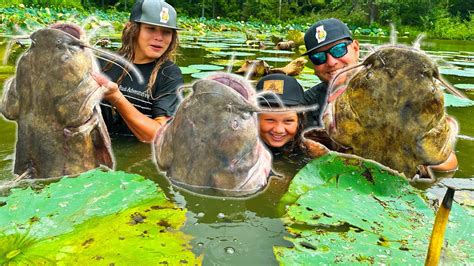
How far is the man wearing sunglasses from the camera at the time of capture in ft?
10.5

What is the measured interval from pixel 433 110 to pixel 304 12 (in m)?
35.9

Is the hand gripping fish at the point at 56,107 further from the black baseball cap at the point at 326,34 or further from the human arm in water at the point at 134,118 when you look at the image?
the black baseball cap at the point at 326,34

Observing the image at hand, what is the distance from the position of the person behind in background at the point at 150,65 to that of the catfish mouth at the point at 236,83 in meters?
1.11

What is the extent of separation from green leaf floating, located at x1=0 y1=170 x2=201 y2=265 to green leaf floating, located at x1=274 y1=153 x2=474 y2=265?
1.39 feet

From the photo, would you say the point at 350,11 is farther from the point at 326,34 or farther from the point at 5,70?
the point at 326,34

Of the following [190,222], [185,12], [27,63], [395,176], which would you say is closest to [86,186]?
[190,222]

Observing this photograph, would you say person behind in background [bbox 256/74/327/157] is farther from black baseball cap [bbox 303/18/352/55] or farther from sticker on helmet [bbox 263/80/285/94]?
black baseball cap [bbox 303/18/352/55]

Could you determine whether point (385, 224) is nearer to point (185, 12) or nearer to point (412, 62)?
point (412, 62)

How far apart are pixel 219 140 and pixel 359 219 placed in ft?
2.15

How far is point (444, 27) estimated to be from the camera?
24.8 metres

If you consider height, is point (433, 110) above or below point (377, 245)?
above

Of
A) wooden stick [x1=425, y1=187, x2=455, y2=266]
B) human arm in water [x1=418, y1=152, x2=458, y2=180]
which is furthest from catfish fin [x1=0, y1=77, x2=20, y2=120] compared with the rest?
human arm in water [x1=418, y1=152, x2=458, y2=180]

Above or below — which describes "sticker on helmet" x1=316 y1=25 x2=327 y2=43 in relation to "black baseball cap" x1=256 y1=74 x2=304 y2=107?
above

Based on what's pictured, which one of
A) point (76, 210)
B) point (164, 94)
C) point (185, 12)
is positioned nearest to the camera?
point (76, 210)
